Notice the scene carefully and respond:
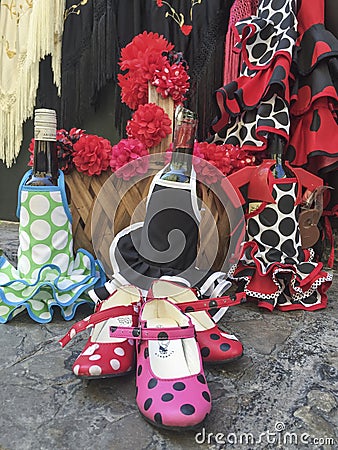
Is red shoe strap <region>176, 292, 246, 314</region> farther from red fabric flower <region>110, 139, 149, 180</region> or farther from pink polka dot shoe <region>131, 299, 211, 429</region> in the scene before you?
red fabric flower <region>110, 139, 149, 180</region>

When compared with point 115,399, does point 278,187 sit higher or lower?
higher

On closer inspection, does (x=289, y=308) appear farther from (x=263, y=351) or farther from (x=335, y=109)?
(x=335, y=109)

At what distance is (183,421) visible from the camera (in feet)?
1.50

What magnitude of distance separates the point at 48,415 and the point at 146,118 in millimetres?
585

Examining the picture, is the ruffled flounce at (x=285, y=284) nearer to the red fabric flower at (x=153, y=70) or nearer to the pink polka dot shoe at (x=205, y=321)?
the pink polka dot shoe at (x=205, y=321)

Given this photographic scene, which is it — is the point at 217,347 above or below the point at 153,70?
below

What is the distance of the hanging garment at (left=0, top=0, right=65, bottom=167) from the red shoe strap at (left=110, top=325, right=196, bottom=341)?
1063mm

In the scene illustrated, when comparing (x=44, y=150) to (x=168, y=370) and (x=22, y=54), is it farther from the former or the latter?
(x=22, y=54)

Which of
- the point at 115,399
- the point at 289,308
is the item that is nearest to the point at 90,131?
the point at 289,308

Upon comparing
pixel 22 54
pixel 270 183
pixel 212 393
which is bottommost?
pixel 212 393

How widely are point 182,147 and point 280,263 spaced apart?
0.32 m

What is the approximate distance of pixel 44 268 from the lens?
79cm

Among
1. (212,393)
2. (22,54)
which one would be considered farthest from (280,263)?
(22,54)

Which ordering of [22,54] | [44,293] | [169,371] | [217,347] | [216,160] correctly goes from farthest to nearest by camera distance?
[22,54] → [216,160] → [44,293] → [217,347] → [169,371]
